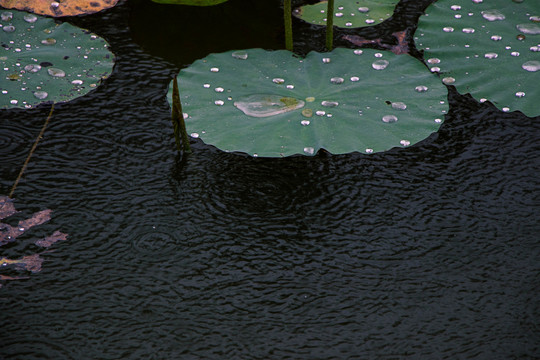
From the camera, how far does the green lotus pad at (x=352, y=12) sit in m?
2.95

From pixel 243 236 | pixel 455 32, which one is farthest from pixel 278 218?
pixel 455 32

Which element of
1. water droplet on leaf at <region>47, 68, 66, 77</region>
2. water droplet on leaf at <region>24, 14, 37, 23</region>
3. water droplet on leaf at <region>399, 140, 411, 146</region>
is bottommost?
water droplet on leaf at <region>399, 140, 411, 146</region>

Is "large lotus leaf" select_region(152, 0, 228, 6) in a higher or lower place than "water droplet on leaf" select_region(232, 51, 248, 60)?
higher

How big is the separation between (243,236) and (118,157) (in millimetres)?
597

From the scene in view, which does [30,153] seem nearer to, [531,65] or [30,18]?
[30,18]

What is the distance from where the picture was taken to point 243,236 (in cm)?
198

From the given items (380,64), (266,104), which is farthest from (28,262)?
(380,64)

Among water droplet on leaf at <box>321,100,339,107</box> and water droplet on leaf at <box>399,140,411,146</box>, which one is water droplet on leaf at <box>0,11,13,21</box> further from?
water droplet on leaf at <box>399,140,411,146</box>

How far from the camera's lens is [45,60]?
2605mm

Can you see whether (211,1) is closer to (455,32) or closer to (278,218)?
(455,32)

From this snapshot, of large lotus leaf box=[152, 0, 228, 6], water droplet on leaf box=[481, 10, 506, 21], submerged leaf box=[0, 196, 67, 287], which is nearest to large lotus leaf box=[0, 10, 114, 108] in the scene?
large lotus leaf box=[152, 0, 228, 6]

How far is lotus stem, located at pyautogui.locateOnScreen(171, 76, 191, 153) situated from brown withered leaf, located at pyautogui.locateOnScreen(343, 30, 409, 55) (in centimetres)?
101

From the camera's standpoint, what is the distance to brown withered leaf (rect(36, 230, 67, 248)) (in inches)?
76.3

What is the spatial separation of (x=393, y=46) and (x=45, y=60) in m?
1.51
